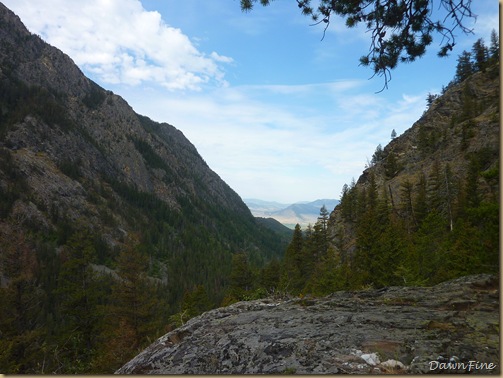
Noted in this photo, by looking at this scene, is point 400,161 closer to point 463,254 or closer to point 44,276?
point 463,254

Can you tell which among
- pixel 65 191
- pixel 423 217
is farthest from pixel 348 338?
pixel 65 191

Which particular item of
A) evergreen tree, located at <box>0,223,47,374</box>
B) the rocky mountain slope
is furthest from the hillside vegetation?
the rocky mountain slope

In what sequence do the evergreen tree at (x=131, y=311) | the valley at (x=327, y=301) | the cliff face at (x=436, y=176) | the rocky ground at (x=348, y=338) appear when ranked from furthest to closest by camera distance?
1. the cliff face at (x=436, y=176)
2. the evergreen tree at (x=131, y=311)
3. the valley at (x=327, y=301)
4. the rocky ground at (x=348, y=338)

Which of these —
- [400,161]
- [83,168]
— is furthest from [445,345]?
[83,168]

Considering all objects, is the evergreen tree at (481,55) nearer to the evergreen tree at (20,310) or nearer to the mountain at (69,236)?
the mountain at (69,236)

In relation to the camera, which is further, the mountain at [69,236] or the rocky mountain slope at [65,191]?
the rocky mountain slope at [65,191]

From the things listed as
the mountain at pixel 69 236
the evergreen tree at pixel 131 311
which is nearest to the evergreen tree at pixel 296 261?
the mountain at pixel 69 236

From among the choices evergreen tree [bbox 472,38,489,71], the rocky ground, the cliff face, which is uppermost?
evergreen tree [bbox 472,38,489,71]

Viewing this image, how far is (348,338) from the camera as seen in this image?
4.72 m

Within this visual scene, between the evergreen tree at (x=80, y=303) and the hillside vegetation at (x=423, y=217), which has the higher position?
the hillside vegetation at (x=423, y=217)

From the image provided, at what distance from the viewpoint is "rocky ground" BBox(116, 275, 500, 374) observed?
399 cm

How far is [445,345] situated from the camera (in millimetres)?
4168

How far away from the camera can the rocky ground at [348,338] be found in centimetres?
399

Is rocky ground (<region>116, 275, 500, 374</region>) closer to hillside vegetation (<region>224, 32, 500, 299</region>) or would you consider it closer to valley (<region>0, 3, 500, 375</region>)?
valley (<region>0, 3, 500, 375</region>)
